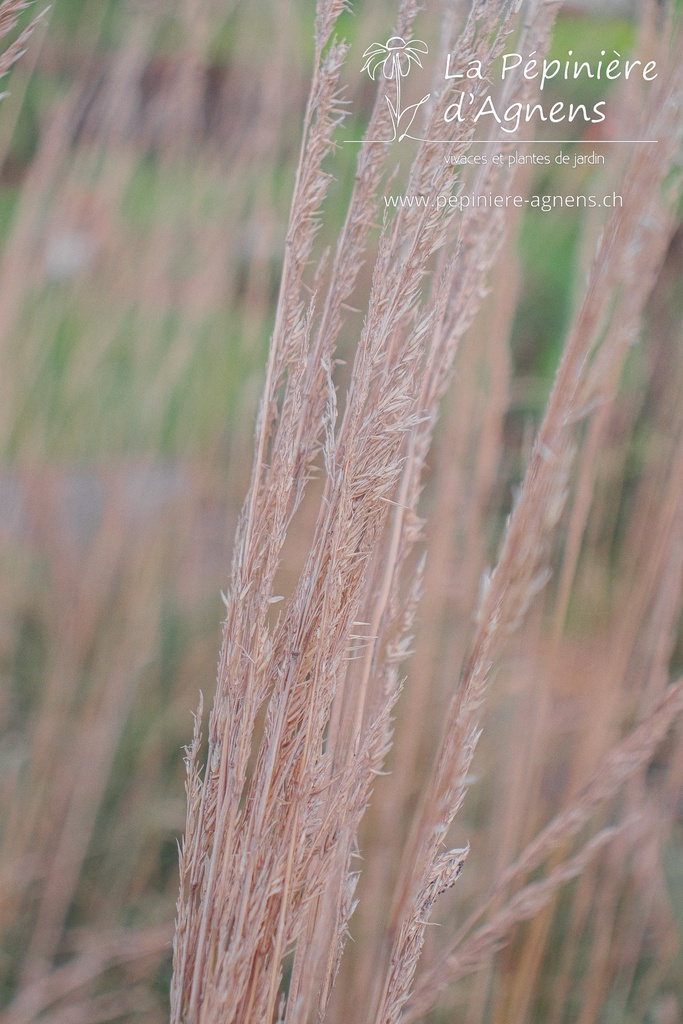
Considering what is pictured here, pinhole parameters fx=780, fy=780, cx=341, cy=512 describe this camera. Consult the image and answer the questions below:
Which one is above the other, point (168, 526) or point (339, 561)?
point (339, 561)

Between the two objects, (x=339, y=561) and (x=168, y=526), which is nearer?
(x=339, y=561)

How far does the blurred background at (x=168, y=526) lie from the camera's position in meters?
1.09

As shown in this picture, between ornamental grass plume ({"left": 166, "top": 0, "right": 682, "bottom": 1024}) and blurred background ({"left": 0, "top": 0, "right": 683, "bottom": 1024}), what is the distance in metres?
0.30

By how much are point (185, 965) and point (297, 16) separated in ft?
4.34

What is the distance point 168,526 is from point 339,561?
941mm

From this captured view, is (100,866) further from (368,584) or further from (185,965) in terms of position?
(368,584)

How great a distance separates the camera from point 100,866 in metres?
1.31

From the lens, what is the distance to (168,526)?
4.55 ft

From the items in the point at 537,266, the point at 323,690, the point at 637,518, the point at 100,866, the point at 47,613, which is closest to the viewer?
the point at 323,690

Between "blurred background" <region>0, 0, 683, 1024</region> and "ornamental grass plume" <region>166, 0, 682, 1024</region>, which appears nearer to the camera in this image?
"ornamental grass plume" <region>166, 0, 682, 1024</region>

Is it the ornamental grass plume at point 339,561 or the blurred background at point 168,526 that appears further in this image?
the blurred background at point 168,526

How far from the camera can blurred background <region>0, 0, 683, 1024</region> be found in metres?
1.09

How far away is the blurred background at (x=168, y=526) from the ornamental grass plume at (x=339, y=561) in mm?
305

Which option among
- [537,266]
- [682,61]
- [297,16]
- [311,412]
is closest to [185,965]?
[311,412]
